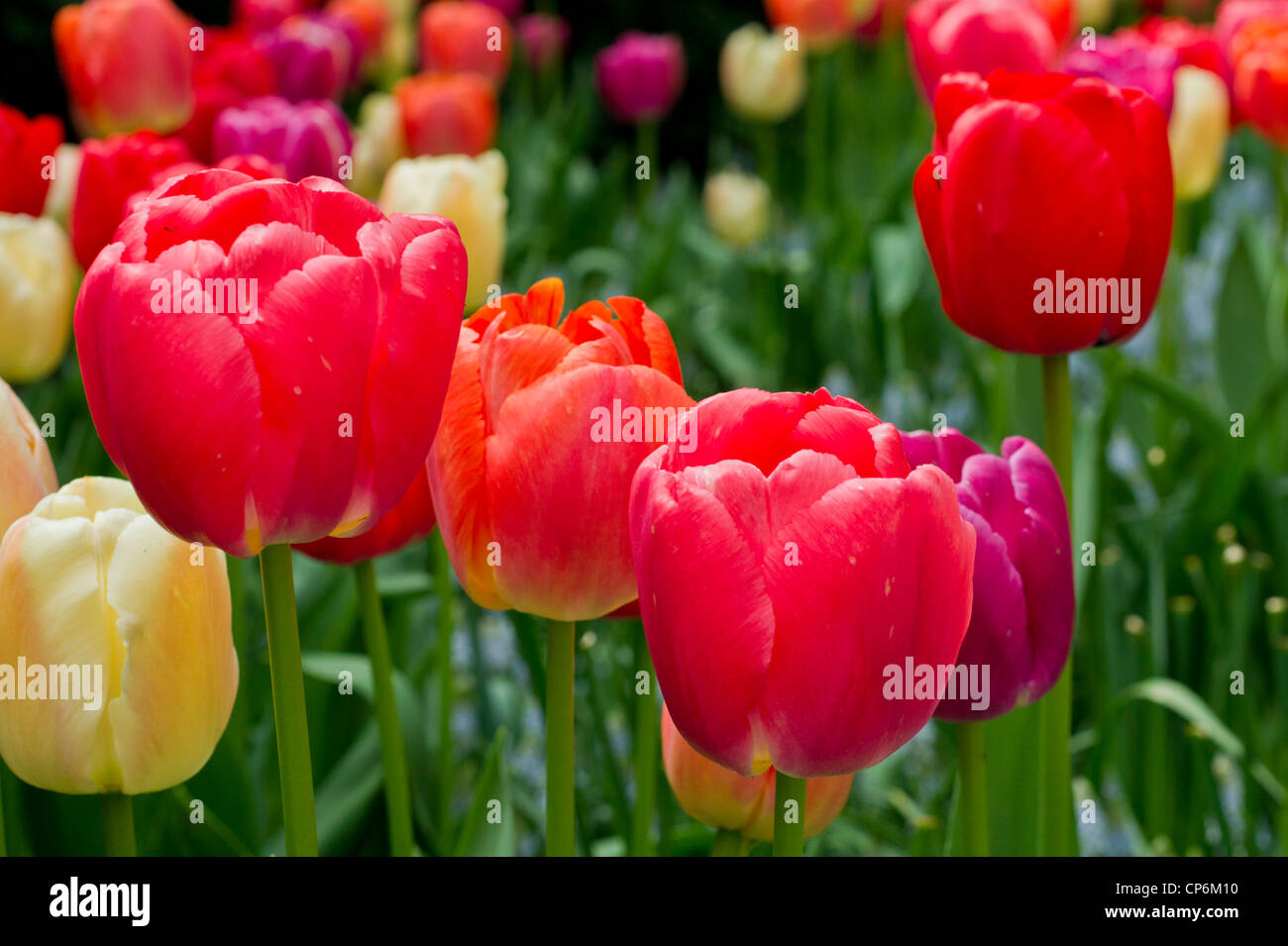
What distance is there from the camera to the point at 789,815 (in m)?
0.57

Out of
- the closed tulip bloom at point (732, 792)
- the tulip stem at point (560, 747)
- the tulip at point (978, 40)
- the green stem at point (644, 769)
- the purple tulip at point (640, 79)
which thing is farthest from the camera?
the purple tulip at point (640, 79)

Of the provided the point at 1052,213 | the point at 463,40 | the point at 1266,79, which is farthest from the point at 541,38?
the point at 1052,213

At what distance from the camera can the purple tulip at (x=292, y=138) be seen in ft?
5.01

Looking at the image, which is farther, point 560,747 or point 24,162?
point 24,162

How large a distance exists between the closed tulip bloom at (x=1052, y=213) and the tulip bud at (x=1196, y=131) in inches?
47.2

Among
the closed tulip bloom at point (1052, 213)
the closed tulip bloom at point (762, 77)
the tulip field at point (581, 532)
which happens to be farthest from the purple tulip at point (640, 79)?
the closed tulip bloom at point (1052, 213)

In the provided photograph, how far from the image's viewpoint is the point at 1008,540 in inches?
28.4

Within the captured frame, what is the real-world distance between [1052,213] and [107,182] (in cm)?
84

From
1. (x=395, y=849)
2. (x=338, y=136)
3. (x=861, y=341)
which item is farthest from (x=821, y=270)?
(x=395, y=849)

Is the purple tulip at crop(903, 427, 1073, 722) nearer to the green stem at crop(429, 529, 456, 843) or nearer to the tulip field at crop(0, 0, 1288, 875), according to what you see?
the tulip field at crop(0, 0, 1288, 875)

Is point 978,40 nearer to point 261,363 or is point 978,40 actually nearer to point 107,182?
point 107,182

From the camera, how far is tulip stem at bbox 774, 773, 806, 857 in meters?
0.56

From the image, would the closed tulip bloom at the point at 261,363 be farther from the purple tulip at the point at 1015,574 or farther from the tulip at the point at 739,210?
the tulip at the point at 739,210
